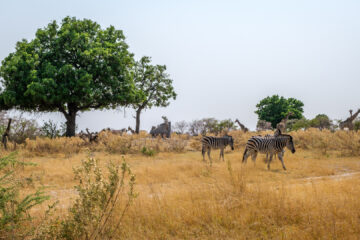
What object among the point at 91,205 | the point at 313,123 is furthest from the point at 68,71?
the point at 313,123

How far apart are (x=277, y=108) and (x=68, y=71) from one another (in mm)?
47644

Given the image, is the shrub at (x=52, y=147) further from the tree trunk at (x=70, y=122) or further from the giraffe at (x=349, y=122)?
the giraffe at (x=349, y=122)

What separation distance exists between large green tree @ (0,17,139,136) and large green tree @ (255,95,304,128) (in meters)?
39.7

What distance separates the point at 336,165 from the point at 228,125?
118ft

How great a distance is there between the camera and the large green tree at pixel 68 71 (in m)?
26.2

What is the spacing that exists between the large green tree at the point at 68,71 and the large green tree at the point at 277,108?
39.7m

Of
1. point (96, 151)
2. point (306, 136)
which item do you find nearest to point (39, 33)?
point (96, 151)

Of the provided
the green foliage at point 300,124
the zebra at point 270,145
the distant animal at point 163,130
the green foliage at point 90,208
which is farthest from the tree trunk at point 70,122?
the green foliage at point 300,124

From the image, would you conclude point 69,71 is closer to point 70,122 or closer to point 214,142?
point 70,122

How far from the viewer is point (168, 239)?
4992 millimetres

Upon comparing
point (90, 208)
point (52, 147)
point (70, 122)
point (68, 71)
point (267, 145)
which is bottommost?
point (90, 208)

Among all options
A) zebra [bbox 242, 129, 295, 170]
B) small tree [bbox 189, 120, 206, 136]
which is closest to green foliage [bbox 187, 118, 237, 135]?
small tree [bbox 189, 120, 206, 136]

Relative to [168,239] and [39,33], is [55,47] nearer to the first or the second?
[39,33]

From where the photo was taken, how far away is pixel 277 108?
206ft
